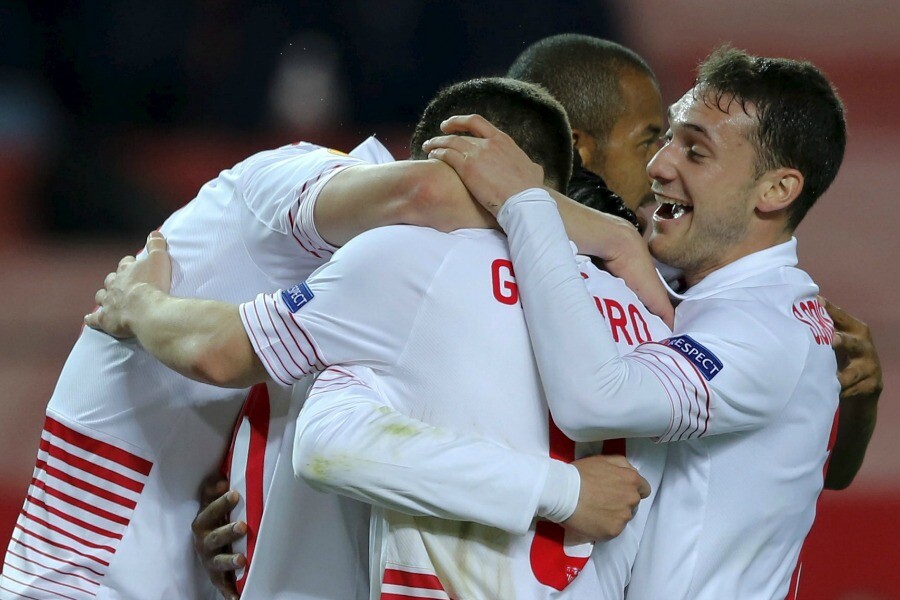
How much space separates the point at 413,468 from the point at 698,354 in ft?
1.67

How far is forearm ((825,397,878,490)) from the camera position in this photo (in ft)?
9.11

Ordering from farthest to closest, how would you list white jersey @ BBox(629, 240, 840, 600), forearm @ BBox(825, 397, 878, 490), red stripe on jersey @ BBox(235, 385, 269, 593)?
forearm @ BBox(825, 397, 878, 490)
red stripe on jersey @ BBox(235, 385, 269, 593)
white jersey @ BBox(629, 240, 840, 600)

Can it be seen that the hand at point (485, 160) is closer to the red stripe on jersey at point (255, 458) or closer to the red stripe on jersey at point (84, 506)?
the red stripe on jersey at point (255, 458)

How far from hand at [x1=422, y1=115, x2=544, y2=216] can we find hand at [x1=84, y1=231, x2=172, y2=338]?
1.90ft

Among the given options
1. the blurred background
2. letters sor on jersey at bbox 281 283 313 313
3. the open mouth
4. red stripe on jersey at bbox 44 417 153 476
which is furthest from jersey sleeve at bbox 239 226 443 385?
the blurred background

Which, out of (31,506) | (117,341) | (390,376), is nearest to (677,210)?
(390,376)

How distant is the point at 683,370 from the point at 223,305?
0.75 metres

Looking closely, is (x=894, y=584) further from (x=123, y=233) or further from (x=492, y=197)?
(x=123, y=233)

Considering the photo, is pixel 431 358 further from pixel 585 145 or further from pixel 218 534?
pixel 585 145

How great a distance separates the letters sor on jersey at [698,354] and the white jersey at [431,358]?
24 centimetres

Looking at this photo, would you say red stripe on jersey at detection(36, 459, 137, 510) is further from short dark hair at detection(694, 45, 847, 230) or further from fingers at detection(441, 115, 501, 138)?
short dark hair at detection(694, 45, 847, 230)

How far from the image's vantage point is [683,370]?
1827mm

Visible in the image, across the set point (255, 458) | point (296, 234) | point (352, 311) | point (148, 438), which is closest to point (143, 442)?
point (148, 438)

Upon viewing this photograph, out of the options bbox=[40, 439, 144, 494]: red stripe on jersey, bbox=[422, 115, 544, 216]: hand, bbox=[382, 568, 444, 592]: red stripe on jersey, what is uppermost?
bbox=[422, 115, 544, 216]: hand
